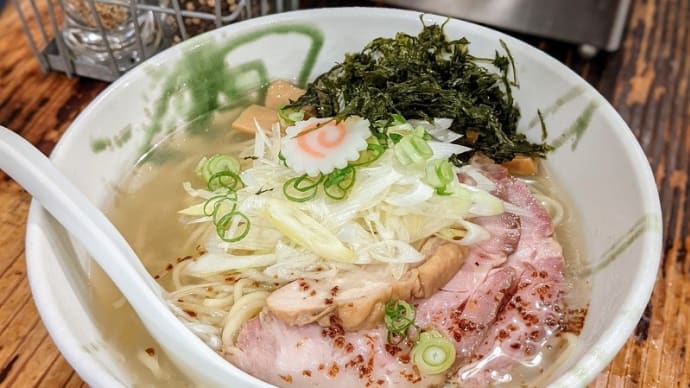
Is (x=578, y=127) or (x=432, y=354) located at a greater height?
(x=578, y=127)

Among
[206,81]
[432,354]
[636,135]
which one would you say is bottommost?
[636,135]

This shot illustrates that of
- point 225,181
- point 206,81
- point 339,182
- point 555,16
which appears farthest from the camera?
point 555,16

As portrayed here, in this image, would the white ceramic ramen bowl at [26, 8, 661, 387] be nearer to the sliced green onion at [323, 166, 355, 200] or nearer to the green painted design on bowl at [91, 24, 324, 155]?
the green painted design on bowl at [91, 24, 324, 155]

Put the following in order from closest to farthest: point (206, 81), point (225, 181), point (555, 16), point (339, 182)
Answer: point (339, 182)
point (225, 181)
point (206, 81)
point (555, 16)

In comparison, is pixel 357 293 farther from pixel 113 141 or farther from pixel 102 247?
pixel 113 141

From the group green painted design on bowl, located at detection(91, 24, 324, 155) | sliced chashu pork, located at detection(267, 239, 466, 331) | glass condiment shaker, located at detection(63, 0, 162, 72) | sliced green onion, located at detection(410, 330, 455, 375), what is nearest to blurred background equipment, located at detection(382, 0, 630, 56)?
green painted design on bowl, located at detection(91, 24, 324, 155)

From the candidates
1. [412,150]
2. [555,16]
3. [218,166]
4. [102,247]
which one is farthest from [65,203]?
[555,16]
